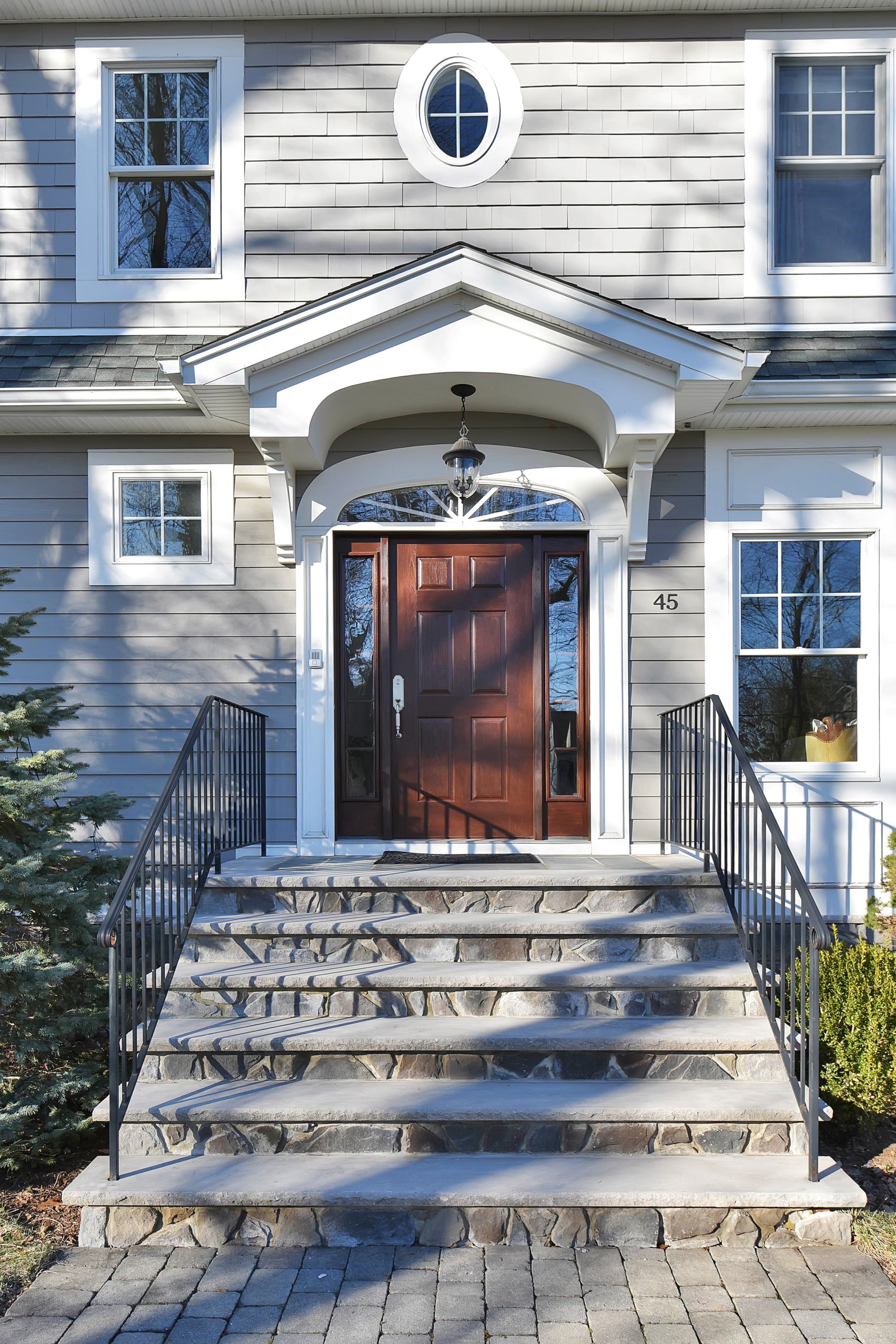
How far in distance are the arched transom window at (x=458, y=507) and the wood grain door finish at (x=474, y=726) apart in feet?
1.10

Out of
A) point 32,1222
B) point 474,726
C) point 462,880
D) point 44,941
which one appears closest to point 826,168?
point 474,726

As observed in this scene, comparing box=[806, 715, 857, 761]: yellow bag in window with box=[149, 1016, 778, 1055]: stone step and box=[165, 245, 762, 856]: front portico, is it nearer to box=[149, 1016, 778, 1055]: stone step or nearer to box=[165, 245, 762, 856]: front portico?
box=[165, 245, 762, 856]: front portico

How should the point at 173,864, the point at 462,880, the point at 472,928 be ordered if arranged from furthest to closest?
the point at 462,880 → the point at 472,928 → the point at 173,864

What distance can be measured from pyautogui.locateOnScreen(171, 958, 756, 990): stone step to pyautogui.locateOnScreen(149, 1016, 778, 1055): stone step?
0.46 feet

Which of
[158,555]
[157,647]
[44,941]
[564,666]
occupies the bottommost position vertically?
[44,941]

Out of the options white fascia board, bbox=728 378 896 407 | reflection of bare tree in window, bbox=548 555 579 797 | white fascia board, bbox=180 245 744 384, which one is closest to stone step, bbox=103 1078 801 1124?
reflection of bare tree in window, bbox=548 555 579 797

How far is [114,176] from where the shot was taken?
17.8ft

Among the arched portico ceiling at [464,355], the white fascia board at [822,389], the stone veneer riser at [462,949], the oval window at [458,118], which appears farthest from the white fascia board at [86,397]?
the white fascia board at [822,389]

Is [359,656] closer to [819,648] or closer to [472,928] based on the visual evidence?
[472,928]

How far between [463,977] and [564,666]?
2.17m

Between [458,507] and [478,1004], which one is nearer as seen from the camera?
[478,1004]

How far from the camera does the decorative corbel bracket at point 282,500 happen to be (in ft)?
16.1

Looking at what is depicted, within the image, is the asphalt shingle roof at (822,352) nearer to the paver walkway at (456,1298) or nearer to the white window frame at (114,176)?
the white window frame at (114,176)

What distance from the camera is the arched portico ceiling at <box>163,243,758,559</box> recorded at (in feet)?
14.9
